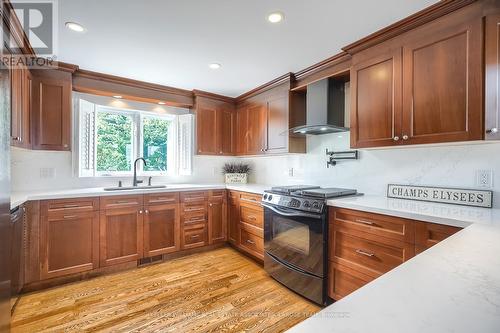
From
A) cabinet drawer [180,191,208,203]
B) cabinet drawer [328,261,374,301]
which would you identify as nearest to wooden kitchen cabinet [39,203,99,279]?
cabinet drawer [180,191,208,203]

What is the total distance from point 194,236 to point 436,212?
267cm

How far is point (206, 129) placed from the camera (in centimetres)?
366

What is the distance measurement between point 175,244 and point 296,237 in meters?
1.64

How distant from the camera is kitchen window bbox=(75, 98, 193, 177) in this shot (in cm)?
302

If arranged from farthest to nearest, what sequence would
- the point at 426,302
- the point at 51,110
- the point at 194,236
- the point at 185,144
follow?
the point at 185,144, the point at 194,236, the point at 51,110, the point at 426,302

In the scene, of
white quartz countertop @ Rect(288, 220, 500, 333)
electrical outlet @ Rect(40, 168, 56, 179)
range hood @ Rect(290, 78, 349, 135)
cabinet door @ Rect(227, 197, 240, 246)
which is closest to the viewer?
white quartz countertop @ Rect(288, 220, 500, 333)

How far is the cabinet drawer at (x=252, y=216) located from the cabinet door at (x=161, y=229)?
0.85 metres

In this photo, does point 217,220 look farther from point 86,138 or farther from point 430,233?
point 430,233

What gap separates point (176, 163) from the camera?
373cm

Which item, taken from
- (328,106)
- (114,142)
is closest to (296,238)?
(328,106)

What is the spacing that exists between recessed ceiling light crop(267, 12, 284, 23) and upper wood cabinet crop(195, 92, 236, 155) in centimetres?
200

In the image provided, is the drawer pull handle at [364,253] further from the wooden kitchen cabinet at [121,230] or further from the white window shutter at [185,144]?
the white window shutter at [185,144]

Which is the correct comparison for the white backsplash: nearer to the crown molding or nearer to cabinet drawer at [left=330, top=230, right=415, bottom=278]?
cabinet drawer at [left=330, top=230, right=415, bottom=278]

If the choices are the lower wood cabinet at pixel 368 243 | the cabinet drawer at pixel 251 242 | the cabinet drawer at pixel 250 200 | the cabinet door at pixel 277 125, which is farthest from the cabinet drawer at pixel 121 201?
the lower wood cabinet at pixel 368 243
